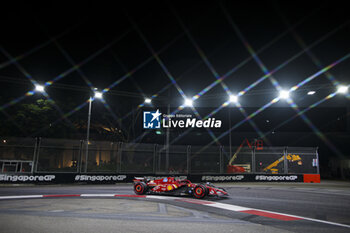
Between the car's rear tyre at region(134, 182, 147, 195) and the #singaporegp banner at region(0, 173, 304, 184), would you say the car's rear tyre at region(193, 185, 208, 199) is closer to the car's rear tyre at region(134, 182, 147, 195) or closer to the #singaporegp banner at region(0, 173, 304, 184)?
the #singaporegp banner at region(0, 173, 304, 184)

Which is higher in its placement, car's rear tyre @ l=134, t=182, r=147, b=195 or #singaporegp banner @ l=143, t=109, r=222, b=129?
#singaporegp banner @ l=143, t=109, r=222, b=129

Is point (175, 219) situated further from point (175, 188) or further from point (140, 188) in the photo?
point (140, 188)

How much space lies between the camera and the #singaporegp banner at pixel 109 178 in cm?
1611

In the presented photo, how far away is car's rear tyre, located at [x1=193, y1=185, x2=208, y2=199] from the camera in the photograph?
34.9 ft

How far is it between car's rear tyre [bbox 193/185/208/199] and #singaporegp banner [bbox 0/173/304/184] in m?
1.69

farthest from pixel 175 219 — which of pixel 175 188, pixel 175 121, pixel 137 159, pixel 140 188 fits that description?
pixel 137 159

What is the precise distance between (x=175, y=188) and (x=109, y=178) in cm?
858

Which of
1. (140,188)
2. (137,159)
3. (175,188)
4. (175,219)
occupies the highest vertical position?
(137,159)

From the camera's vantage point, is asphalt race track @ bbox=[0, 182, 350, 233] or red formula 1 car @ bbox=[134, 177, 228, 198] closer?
asphalt race track @ bbox=[0, 182, 350, 233]

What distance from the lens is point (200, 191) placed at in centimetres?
1073

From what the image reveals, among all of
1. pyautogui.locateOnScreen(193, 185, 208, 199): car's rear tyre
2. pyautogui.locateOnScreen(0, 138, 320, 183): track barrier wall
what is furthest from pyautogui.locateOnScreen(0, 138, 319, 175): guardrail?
pyautogui.locateOnScreen(193, 185, 208, 199): car's rear tyre

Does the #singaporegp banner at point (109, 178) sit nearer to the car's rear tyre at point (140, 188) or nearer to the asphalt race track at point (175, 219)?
the car's rear tyre at point (140, 188)

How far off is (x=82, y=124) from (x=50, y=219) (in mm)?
27368

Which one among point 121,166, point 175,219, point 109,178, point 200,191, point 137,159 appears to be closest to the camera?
point 175,219
